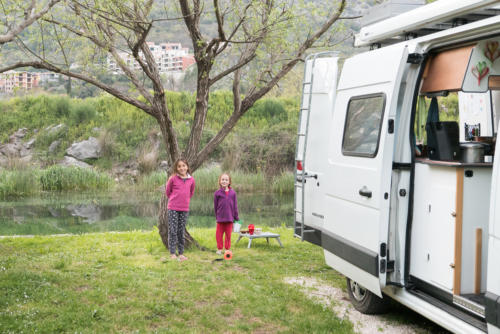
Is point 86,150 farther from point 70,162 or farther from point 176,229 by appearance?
point 176,229

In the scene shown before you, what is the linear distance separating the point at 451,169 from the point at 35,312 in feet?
12.9

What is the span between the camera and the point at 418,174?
4.93m

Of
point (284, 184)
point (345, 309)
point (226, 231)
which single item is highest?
point (226, 231)

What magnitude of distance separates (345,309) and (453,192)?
6.72ft

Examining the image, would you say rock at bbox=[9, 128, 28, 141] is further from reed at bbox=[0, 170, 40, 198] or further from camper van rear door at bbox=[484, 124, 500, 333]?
camper van rear door at bbox=[484, 124, 500, 333]

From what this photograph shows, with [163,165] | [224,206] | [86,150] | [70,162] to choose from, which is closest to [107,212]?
[163,165]

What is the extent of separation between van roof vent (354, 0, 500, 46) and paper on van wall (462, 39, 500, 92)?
0.24 m

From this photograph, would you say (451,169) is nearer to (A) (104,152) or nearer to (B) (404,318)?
(B) (404,318)

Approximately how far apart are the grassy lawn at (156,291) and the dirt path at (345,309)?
153mm

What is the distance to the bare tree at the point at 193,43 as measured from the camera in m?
8.05

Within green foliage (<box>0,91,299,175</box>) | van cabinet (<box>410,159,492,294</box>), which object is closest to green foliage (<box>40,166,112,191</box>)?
green foliage (<box>0,91,299,175</box>)

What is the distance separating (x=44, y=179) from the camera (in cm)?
2002

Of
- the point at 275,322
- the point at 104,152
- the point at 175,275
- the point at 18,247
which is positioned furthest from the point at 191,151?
the point at 104,152

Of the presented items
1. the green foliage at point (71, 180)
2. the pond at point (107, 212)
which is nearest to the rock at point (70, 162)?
the green foliage at point (71, 180)
